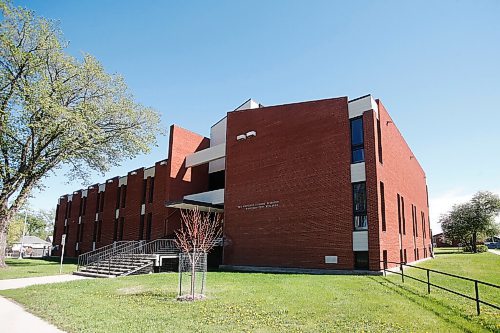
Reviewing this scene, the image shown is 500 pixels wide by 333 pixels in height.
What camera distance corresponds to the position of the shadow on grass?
775cm

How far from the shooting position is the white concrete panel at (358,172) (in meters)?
18.2

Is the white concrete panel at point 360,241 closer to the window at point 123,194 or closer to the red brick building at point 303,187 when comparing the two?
the red brick building at point 303,187

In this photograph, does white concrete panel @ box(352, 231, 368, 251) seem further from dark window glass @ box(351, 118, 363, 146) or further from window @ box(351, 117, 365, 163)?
dark window glass @ box(351, 118, 363, 146)

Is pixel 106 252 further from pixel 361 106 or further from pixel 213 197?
pixel 361 106

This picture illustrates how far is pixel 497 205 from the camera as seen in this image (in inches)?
1953

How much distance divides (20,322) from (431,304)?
10.3 meters

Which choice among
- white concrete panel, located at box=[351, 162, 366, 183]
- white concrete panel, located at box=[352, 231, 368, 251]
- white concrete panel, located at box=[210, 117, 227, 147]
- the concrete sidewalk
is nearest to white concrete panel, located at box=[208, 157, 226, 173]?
white concrete panel, located at box=[210, 117, 227, 147]

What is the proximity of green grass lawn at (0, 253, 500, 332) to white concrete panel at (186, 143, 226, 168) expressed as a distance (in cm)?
1380

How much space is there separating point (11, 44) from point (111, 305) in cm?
1867

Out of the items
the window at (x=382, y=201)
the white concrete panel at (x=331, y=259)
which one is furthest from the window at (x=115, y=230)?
the window at (x=382, y=201)

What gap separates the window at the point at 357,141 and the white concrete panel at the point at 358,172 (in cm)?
30

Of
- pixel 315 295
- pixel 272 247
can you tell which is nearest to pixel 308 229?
pixel 272 247

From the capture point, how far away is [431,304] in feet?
31.0

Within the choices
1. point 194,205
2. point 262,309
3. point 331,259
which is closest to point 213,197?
point 194,205
